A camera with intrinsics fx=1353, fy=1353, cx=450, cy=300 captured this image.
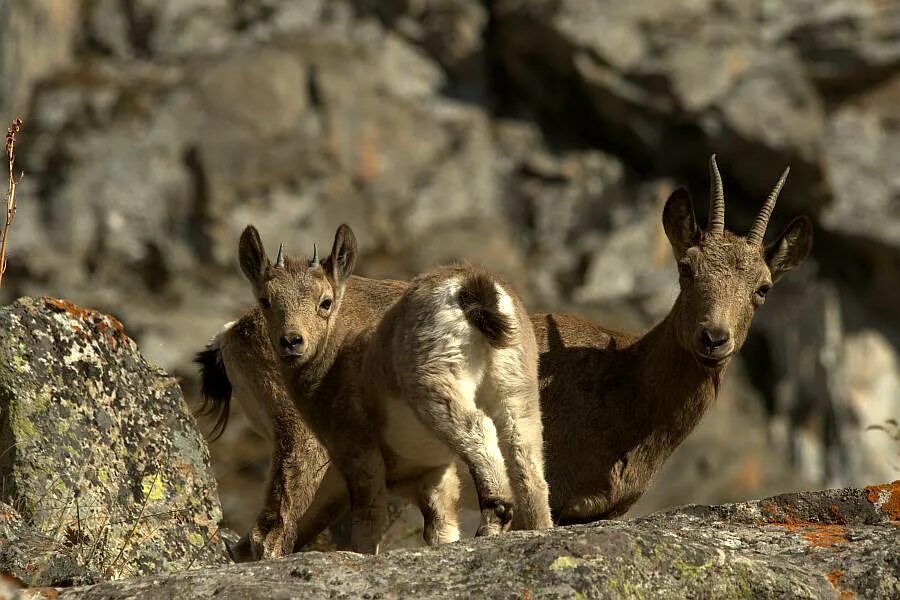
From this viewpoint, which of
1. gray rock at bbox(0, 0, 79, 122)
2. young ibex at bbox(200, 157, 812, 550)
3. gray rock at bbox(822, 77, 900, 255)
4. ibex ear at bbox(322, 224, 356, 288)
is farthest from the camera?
gray rock at bbox(822, 77, 900, 255)

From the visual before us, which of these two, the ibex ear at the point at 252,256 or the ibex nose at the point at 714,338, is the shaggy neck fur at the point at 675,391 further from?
the ibex ear at the point at 252,256

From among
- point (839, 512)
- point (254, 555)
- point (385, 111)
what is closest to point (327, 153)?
point (385, 111)

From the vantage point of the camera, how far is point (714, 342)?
8430 millimetres

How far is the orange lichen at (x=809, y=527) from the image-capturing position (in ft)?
20.2

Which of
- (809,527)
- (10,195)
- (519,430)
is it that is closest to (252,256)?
(519,430)

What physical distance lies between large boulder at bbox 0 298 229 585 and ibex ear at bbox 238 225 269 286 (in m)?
1.03

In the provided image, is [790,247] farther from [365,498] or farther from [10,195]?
[10,195]

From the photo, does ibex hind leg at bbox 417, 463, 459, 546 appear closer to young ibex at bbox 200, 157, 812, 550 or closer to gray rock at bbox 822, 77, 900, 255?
young ibex at bbox 200, 157, 812, 550

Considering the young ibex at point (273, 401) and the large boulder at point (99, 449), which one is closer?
the large boulder at point (99, 449)

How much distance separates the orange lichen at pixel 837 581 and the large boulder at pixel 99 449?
3473 millimetres

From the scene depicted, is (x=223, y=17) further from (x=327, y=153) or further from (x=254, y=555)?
(x=254, y=555)

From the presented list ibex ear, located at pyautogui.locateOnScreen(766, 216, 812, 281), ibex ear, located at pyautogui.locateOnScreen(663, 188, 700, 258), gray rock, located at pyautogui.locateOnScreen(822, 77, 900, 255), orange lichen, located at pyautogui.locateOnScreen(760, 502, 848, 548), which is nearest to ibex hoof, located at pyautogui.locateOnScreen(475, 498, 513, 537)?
orange lichen, located at pyautogui.locateOnScreen(760, 502, 848, 548)

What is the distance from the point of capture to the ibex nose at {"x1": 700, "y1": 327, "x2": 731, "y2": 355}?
332 inches

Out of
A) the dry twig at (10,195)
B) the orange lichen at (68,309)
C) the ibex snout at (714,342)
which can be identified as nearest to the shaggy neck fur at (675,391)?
the ibex snout at (714,342)
